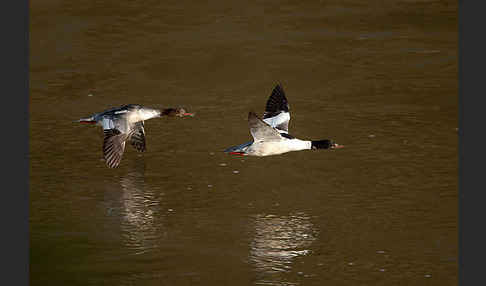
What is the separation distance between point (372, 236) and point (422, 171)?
1.95 meters

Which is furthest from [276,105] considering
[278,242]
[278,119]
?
[278,242]

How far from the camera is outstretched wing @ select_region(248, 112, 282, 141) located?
30.4ft

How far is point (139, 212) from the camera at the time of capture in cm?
884

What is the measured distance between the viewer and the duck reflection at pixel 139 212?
8.09 meters

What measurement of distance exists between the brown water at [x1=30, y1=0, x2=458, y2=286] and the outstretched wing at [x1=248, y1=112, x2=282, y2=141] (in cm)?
50

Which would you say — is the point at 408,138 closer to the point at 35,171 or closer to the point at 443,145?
the point at 443,145

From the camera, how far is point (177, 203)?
908 centimetres

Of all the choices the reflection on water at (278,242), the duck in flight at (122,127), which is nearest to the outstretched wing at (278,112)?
the duck in flight at (122,127)

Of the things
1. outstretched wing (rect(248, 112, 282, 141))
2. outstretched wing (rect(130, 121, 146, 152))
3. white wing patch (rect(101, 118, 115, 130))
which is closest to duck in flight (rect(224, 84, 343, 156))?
outstretched wing (rect(248, 112, 282, 141))

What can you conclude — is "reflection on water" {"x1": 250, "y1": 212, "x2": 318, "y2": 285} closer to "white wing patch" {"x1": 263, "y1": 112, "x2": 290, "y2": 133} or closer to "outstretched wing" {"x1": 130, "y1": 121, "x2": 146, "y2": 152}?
"white wing patch" {"x1": 263, "y1": 112, "x2": 290, "y2": 133}

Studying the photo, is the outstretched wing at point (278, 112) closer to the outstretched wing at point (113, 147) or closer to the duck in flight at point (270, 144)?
the duck in flight at point (270, 144)

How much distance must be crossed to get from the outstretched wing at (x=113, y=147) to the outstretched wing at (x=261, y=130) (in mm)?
1490

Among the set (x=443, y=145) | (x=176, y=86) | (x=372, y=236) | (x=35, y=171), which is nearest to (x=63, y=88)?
(x=176, y=86)

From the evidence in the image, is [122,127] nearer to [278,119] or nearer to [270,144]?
[270,144]
